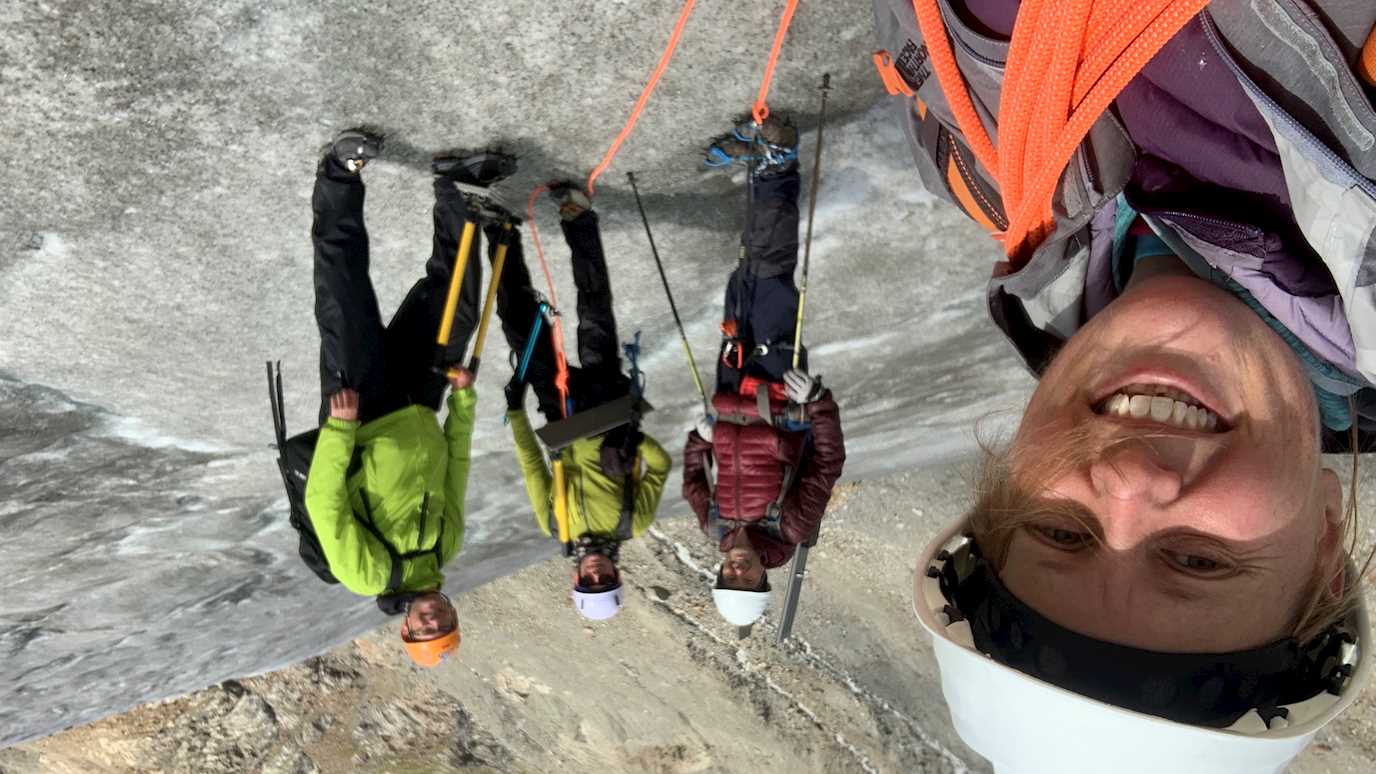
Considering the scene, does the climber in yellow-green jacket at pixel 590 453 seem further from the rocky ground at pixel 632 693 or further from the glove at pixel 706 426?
the rocky ground at pixel 632 693

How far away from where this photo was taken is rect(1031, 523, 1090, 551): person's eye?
1.37m

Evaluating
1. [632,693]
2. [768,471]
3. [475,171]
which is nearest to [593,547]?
[768,471]

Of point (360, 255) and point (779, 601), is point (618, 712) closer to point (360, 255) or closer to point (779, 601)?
point (779, 601)

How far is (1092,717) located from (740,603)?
6.56 ft

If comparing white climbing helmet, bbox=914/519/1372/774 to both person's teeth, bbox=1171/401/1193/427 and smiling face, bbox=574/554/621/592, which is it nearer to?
person's teeth, bbox=1171/401/1193/427

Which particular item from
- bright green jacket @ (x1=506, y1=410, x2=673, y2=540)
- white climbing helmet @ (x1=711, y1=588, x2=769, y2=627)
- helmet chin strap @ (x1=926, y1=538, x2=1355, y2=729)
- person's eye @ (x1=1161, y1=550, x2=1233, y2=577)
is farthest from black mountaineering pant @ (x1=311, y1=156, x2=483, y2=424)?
person's eye @ (x1=1161, y1=550, x2=1233, y2=577)

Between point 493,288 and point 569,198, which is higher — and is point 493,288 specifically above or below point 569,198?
below

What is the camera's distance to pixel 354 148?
7.77 feet

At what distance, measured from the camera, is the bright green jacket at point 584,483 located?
11.9 ft

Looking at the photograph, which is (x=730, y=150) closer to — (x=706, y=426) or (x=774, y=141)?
(x=774, y=141)

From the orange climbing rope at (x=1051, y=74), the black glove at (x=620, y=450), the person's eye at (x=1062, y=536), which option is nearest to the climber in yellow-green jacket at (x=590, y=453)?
the black glove at (x=620, y=450)

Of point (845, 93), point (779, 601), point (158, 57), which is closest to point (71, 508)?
point (158, 57)

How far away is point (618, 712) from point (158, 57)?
5.74 meters

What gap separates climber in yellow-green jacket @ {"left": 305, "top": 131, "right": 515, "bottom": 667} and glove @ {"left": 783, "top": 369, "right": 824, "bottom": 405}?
1211 mm
